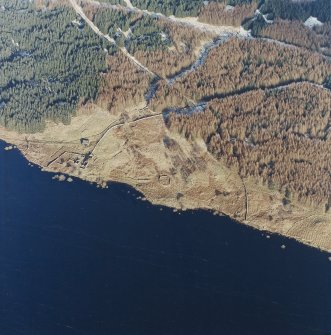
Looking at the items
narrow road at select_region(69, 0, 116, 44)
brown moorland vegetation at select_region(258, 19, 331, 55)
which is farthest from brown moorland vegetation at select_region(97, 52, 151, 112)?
brown moorland vegetation at select_region(258, 19, 331, 55)

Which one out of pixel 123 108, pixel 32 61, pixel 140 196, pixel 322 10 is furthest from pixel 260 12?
pixel 140 196

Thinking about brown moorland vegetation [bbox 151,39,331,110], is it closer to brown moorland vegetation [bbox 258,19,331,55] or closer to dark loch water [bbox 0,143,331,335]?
brown moorland vegetation [bbox 258,19,331,55]

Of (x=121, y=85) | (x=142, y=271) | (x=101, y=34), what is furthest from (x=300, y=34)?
(x=142, y=271)

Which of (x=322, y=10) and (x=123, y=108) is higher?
(x=322, y=10)

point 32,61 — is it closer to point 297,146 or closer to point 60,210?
point 60,210

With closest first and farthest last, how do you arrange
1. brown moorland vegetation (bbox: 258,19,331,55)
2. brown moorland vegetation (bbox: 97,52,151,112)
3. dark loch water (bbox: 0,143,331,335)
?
dark loch water (bbox: 0,143,331,335)
brown moorland vegetation (bbox: 97,52,151,112)
brown moorland vegetation (bbox: 258,19,331,55)

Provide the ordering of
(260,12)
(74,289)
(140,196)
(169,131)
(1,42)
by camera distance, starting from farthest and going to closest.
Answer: (260,12) → (1,42) → (169,131) → (140,196) → (74,289)

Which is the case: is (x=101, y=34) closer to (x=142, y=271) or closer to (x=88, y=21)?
(x=88, y=21)

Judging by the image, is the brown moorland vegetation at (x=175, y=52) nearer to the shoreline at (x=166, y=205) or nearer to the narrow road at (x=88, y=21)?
the narrow road at (x=88, y=21)

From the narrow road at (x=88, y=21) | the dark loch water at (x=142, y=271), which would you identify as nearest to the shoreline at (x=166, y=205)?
the dark loch water at (x=142, y=271)
